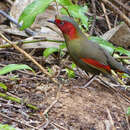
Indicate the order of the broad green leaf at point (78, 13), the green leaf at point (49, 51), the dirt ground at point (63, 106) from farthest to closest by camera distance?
1. the green leaf at point (49, 51)
2. the broad green leaf at point (78, 13)
3. the dirt ground at point (63, 106)

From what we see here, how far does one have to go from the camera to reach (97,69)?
4.41m

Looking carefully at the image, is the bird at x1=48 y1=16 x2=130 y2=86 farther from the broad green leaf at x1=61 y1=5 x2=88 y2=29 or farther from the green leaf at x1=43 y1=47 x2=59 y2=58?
the green leaf at x1=43 y1=47 x2=59 y2=58

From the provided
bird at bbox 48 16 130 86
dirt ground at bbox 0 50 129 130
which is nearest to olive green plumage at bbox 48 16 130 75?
bird at bbox 48 16 130 86

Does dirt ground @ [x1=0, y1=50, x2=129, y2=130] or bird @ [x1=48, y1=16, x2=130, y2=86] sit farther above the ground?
bird @ [x1=48, y1=16, x2=130, y2=86]

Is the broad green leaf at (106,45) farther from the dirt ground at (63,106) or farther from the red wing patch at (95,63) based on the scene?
the dirt ground at (63,106)

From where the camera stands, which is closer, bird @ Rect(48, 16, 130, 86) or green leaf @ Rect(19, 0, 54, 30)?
green leaf @ Rect(19, 0, 54, 30)

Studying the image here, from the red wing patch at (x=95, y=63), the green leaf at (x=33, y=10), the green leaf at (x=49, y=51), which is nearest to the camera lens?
the green leaf at (x=33, y=10)

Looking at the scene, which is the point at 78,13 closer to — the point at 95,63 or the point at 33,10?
the point at 33,10

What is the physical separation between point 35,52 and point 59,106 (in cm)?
165

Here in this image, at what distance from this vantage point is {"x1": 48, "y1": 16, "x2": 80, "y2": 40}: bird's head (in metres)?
4.29

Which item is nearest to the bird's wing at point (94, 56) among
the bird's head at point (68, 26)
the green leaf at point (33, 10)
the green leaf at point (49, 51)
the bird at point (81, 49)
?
the bird at point (81, 49)

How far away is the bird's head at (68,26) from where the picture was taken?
4285 mm

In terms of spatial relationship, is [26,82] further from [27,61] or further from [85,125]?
[85,125]

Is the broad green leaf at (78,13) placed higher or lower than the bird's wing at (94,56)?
higher
